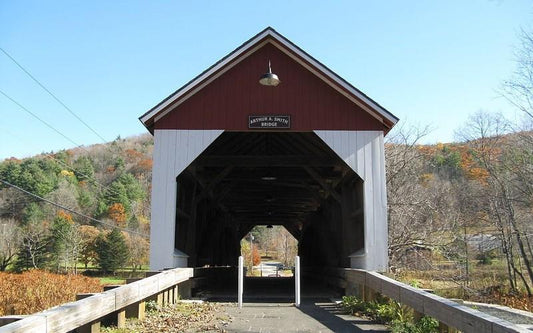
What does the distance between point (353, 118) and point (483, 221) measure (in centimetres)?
1708

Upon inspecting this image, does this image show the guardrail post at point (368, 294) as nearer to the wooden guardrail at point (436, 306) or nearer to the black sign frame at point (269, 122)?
the wooden guardrail at point (436, 306)

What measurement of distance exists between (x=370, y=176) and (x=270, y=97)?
2583 millimetres

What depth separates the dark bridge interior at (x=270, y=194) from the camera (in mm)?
12133

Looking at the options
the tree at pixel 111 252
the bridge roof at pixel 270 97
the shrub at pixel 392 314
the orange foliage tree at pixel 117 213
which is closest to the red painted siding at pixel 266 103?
the bridge roof at pixel 270 97

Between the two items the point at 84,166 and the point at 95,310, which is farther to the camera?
the point at 84,166

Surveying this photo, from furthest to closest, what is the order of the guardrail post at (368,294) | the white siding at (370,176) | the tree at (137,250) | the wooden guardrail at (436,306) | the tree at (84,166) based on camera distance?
the tree at (84,166), the tree at (137,250), the white siding at (370,176), the guardrail post at (368,294), the wooden guardrail at (436,306)

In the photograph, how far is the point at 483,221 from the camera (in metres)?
24.7

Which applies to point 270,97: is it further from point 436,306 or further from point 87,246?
point 87,246

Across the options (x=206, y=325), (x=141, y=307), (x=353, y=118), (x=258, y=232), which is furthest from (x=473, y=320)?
(x=258, y=232)

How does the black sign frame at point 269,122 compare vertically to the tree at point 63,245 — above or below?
above

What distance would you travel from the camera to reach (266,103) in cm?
1036

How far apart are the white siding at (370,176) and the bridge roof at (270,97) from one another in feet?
0.71

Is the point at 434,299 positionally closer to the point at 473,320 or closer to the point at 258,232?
the point at 473,320

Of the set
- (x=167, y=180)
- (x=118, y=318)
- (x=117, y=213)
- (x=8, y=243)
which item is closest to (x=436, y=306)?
(x=118, y=318)
